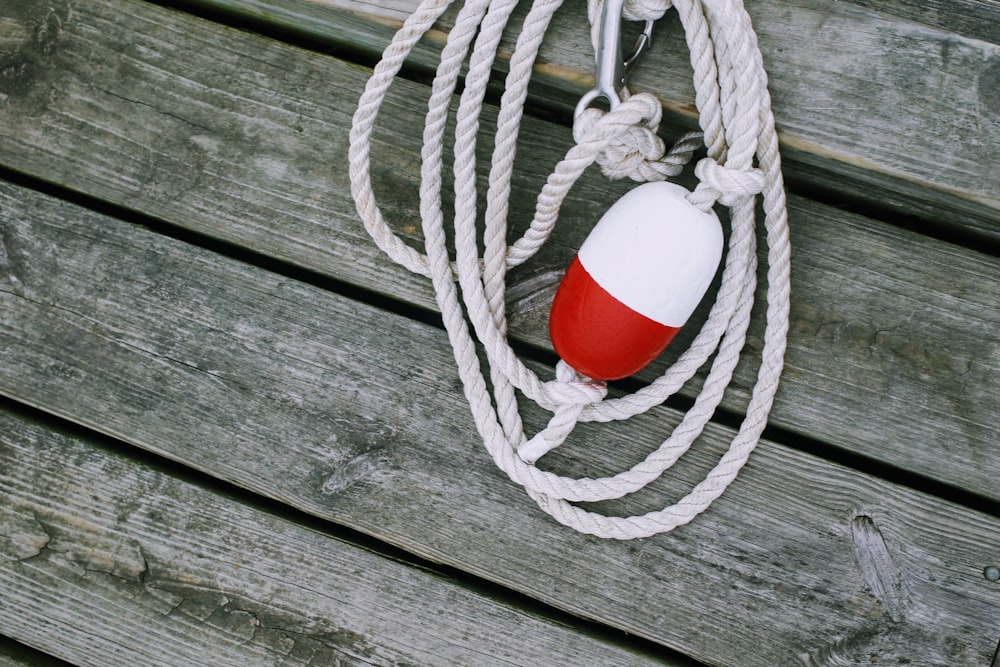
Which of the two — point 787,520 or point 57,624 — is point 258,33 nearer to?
point 57,624

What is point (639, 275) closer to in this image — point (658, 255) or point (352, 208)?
point (658, 255)

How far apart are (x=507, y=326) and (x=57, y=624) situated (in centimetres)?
76

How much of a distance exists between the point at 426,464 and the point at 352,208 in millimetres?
366

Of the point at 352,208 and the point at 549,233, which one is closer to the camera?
the point at 549,233

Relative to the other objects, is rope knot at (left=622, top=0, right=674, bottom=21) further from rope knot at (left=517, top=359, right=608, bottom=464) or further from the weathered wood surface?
rope knot at (left=517, top=359, right=608, bottom=464)

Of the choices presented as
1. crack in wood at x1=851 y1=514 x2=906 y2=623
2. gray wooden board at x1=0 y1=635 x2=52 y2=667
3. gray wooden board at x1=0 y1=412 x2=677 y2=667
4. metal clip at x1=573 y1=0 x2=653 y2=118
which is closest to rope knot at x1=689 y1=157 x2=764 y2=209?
metal clip at x1=573 y1=0 x2=653 y2=118

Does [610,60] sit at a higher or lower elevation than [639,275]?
higher

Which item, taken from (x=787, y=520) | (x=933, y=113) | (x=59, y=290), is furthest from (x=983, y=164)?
(x=59, y=290)

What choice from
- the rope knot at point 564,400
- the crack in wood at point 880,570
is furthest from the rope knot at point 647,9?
the crack in wood at point 880,570

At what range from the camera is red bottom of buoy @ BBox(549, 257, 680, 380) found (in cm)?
75

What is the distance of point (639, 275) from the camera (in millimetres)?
733

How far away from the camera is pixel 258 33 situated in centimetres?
101

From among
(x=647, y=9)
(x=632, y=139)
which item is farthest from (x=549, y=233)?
(x=647, y=9)

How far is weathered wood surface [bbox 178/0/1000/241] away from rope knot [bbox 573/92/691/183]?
0.07 m
